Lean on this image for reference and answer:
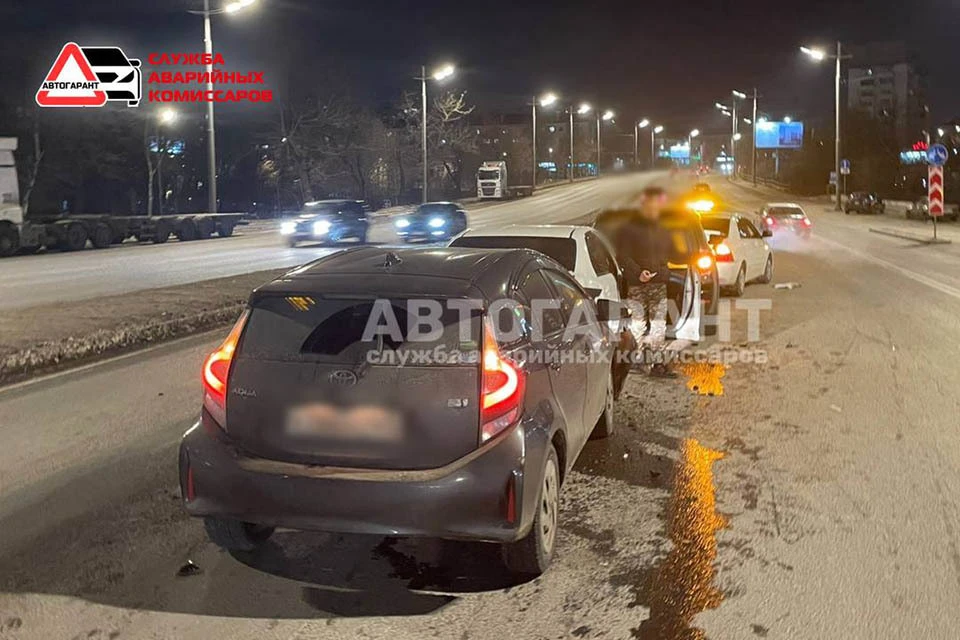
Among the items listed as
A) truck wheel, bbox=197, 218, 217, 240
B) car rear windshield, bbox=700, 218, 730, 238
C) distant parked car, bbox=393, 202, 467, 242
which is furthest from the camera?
truck wheel, bbox=197, 218, 217, 240

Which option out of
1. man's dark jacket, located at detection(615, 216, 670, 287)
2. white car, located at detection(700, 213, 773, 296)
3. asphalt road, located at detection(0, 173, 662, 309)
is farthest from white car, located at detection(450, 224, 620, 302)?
white car, located at detection(700, 213, 773, 296)

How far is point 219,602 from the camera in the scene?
175 inches

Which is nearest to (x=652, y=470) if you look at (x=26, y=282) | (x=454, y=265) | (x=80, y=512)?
(x=454, y=265)

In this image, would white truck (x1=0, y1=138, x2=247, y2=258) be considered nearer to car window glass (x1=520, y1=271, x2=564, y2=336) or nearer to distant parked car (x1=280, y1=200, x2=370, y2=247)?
distant parked car (x1=280, y1=200, x2=370, y2=247)

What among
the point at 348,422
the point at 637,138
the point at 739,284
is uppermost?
the point at 637,138

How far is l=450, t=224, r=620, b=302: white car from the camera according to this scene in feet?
31.4

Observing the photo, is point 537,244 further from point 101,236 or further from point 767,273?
point 101,236

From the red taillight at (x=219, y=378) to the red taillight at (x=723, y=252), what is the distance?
1219 cm

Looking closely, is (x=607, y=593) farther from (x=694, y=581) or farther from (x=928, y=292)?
(x=928, y=292)

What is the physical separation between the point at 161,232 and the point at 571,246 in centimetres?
3182

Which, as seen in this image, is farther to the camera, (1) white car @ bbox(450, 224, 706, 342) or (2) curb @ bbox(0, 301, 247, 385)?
(2) curb @ bbox(0, 301, 247, 385)

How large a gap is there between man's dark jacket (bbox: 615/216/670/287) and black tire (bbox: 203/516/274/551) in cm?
705

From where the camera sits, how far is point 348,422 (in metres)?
4.42

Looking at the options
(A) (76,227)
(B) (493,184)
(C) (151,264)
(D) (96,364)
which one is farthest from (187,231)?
(B) (493,184)
